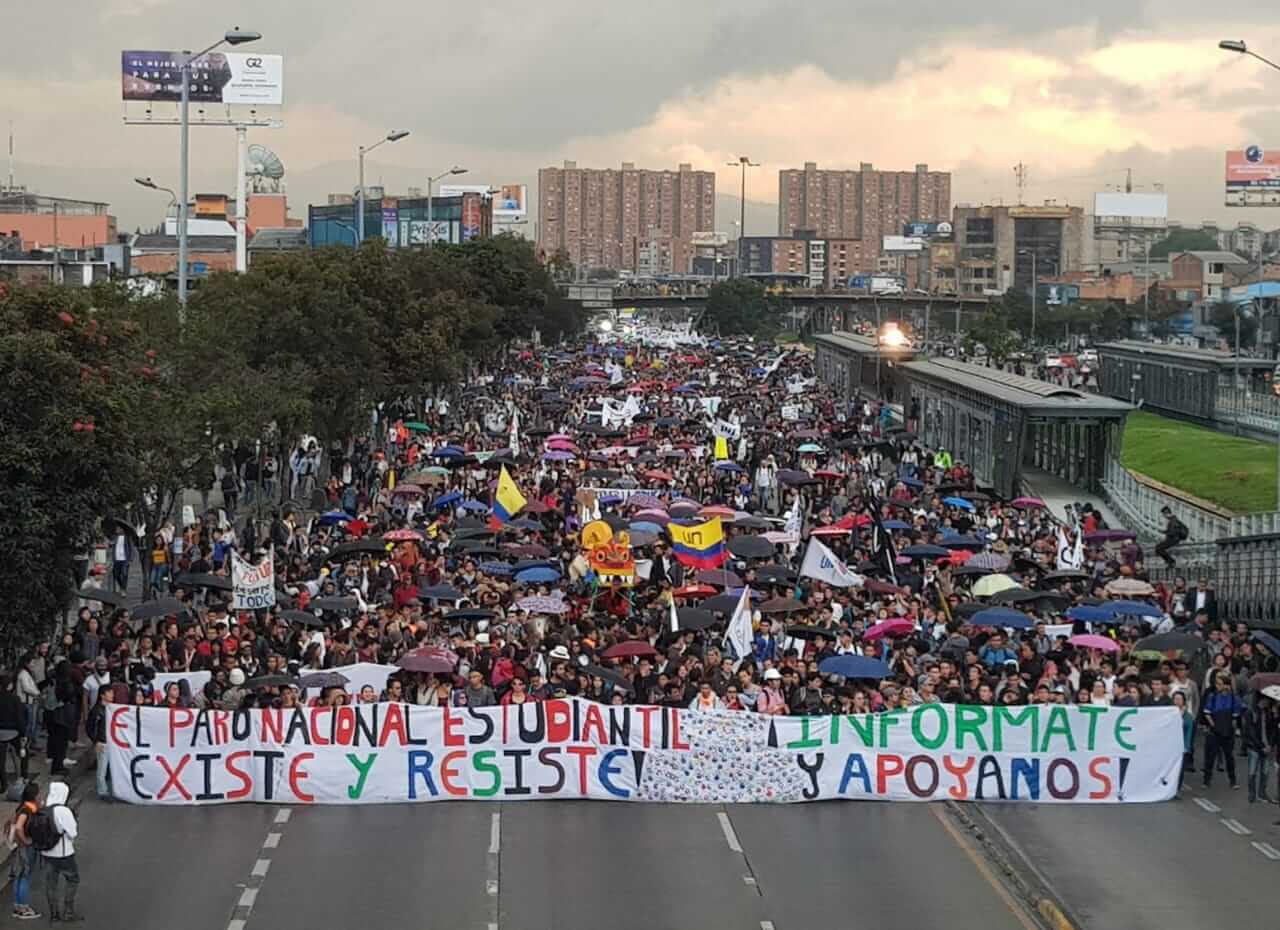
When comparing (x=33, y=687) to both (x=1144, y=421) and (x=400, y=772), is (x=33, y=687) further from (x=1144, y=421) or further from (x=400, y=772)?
(x=1144, y=421)

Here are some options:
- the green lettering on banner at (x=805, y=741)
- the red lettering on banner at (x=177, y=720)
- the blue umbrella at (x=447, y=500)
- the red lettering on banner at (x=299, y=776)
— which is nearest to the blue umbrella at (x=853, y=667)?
the green lettering on banner at (x=805, y=741)

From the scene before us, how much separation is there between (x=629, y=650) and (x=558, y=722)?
12.2ft

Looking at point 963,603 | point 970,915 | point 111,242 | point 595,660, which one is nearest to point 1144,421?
point 963,603

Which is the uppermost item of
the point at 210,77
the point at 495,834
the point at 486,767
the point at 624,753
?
the point at 210,77

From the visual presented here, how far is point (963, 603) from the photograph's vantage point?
28953 millimetres

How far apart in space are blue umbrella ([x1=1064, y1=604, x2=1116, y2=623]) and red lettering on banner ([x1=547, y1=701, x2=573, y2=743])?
919 centimetres

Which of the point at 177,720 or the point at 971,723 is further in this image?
the point at 971,723

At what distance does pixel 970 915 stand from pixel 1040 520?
24.7 meters

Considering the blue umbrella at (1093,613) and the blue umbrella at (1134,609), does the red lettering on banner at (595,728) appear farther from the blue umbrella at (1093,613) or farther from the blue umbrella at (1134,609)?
the blue umbrella at (1134,609)

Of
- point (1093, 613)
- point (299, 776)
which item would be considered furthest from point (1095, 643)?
point (299, 776)

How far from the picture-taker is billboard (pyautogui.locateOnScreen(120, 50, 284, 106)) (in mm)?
96500

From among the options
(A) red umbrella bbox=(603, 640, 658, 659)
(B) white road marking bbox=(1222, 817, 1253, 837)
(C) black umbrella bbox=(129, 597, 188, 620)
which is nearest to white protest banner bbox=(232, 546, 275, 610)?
(C) black umbrella bbox=(129, 597, 188, 620)

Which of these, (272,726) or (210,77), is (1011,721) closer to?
(272,726)

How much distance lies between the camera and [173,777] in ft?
66.2
